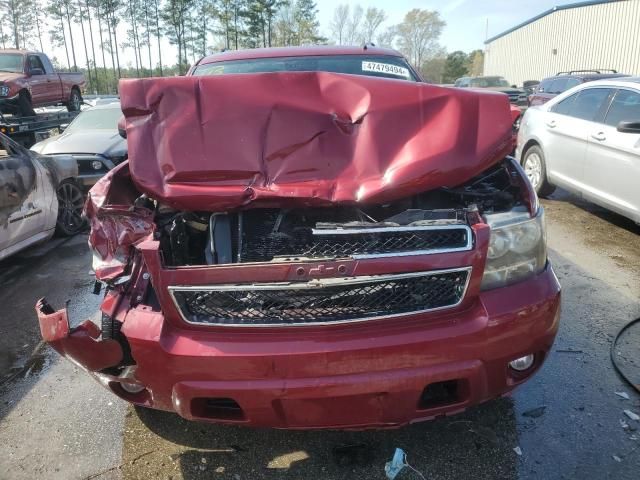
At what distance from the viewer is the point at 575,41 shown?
99.5 feet

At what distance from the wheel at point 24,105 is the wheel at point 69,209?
9.14 m

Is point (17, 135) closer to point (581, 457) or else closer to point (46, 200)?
point (46, 200)

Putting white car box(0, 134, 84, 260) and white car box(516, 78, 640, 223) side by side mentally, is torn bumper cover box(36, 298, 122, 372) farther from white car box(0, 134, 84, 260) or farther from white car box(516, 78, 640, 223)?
white car box(516, 78, 640, 223)

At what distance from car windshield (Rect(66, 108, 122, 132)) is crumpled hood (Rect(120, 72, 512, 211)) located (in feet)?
24.1

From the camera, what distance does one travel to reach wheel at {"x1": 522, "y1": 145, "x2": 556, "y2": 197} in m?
6.91

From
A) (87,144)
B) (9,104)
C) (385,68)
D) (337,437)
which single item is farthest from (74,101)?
(337,437)

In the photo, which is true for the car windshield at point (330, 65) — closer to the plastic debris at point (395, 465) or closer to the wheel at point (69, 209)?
the plastic debris at point (395, 465)

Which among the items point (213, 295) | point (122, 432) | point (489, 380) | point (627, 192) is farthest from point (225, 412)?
point (627, 192)

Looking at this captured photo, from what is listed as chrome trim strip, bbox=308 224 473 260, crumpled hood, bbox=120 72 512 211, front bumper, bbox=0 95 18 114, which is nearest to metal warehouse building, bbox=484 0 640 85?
front bumper, bbox=0 95 18 114

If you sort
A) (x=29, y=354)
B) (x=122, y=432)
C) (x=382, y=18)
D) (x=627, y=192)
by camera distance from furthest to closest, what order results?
(x=382, y=18) → (x=627, y=192) → (x=29, y=354) → (x=122, y=432)

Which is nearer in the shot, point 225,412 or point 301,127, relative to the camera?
point 225,412

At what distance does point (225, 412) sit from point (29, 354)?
2138mm

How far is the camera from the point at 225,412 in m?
2.07

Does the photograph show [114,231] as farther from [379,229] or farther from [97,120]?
[97,120]
